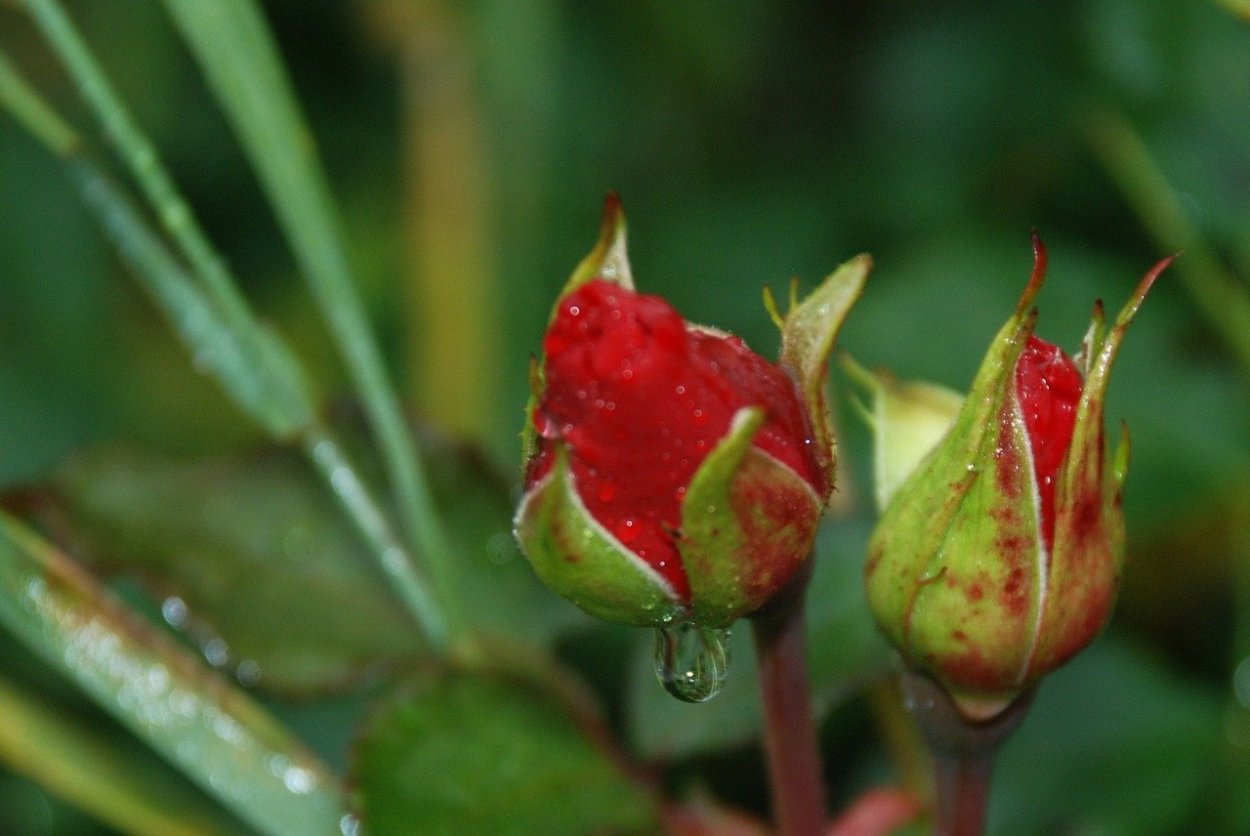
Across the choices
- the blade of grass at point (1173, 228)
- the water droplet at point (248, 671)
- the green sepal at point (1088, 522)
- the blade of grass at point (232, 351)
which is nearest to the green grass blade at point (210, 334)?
the blade of grass at point (232, 351)

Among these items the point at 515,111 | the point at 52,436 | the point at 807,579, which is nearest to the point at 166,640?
the point at 807,579

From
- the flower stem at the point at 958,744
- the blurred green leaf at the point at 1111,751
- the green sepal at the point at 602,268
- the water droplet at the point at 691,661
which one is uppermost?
the green sepal at the point at 602,268

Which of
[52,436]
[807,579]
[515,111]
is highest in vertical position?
[807,579]

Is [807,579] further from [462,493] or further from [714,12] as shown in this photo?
[714,12]

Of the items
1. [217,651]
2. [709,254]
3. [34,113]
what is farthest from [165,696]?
[709,254]

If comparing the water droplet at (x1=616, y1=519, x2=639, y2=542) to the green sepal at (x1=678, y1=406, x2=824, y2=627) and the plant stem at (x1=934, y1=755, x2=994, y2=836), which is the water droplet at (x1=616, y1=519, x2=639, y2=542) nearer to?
the green sepal at (x1=678, y1=406, x2=824, y2=627)

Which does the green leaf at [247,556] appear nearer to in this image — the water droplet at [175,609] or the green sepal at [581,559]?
the water droplet at [175,609]
